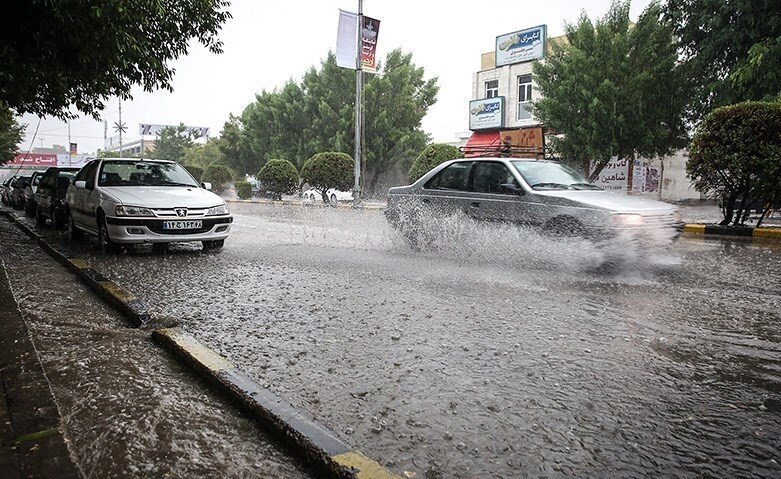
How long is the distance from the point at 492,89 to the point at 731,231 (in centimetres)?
2715

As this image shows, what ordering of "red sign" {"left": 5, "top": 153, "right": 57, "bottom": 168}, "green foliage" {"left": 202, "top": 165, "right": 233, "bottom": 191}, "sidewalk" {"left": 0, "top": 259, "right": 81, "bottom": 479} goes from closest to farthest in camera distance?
"sidewalk" {"left": 0, "top": 259, "right": 81, "bottom": 479} → "green foliage" {"left": 202, "top": 165, "right": 233, "bottom": 191} → "red sign" {"left": 5, "top": 153, "right": 57, "bottom": 168}

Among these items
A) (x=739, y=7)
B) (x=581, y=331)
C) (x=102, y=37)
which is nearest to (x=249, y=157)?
(x=739, y=7)

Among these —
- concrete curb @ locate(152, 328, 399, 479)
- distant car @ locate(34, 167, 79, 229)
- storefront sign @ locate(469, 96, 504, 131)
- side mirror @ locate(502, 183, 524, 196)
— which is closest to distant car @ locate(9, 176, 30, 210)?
distant car @ locate(34, 167, 79, 229)

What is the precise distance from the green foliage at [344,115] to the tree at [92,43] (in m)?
32.0

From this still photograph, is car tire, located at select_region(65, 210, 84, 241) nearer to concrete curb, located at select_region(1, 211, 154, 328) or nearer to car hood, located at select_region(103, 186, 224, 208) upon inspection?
car hood, located at select_region(103, 186, 224, 208)

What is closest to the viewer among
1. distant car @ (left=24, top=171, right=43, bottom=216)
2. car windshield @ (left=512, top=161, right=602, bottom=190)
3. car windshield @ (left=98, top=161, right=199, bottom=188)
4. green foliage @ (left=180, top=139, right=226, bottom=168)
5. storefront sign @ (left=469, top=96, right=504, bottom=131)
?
car windshield @ (left=512, top=161, right=602, bottom=190)

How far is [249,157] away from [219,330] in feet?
182

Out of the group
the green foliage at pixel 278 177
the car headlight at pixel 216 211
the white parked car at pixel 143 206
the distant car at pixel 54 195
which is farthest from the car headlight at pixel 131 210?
the green foliage at pixel 278 177

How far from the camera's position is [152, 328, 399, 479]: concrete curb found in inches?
89.0

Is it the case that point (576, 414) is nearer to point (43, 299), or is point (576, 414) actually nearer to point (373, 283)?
point (373, 283)

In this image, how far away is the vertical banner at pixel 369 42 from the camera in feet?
88.6

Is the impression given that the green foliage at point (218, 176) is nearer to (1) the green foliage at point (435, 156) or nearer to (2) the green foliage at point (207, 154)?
(2) the green foliage at point (207, 154)

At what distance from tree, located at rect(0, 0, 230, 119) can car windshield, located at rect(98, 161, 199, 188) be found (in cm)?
151

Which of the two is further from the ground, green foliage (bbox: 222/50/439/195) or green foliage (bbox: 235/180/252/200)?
green foliage (bbox: 222/50/439/195)
